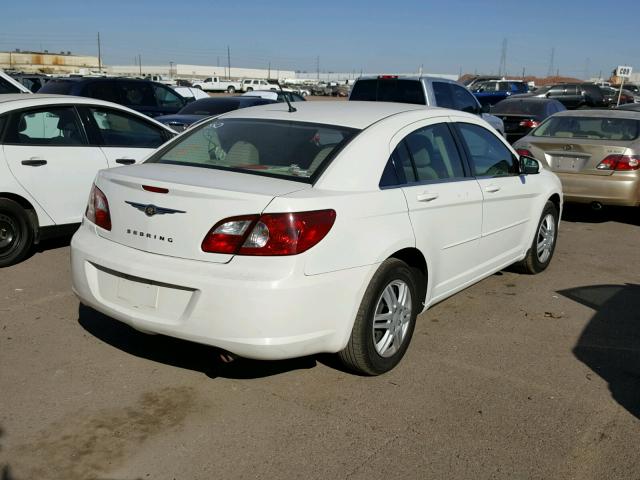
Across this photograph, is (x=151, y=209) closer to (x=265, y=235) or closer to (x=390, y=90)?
(x=265, y=235)

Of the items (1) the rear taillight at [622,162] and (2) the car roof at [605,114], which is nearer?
(1) the rear taillight at [622,162]

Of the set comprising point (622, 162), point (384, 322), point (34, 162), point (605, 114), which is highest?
point (605, 114)

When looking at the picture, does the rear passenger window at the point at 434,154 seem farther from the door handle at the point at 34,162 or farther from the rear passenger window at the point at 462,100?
the rear passenger window at the point at 462,100

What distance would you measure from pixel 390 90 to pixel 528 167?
19.6ft

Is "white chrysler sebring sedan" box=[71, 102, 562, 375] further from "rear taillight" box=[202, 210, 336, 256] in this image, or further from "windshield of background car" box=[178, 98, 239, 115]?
"windshield of background car" box=[178, 98, 239, 115]

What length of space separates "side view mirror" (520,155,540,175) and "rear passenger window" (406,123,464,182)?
1.10 metres

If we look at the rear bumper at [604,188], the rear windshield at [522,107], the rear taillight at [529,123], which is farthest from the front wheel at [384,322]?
the rear windshield at [522,107]

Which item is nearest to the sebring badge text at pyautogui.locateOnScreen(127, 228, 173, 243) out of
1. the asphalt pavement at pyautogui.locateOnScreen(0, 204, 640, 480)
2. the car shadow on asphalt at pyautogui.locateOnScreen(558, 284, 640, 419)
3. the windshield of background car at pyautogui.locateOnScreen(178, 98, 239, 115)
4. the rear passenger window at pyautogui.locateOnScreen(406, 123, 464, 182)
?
the asphalt pavement at pyautogui.locateOnScreen(0, 204, 640, 480)

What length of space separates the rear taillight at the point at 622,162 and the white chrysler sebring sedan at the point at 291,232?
451 cm

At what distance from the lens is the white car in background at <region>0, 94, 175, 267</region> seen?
19.9 ft

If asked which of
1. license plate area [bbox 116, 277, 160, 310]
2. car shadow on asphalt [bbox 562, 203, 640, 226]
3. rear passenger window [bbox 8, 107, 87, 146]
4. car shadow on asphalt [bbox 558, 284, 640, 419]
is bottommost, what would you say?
car shadow on asphalt [bbox 562, 203, 640, 226]

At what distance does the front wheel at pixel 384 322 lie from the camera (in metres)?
3.78

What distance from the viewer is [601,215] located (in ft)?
32.7

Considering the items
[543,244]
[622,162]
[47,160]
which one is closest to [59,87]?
[47,160]
